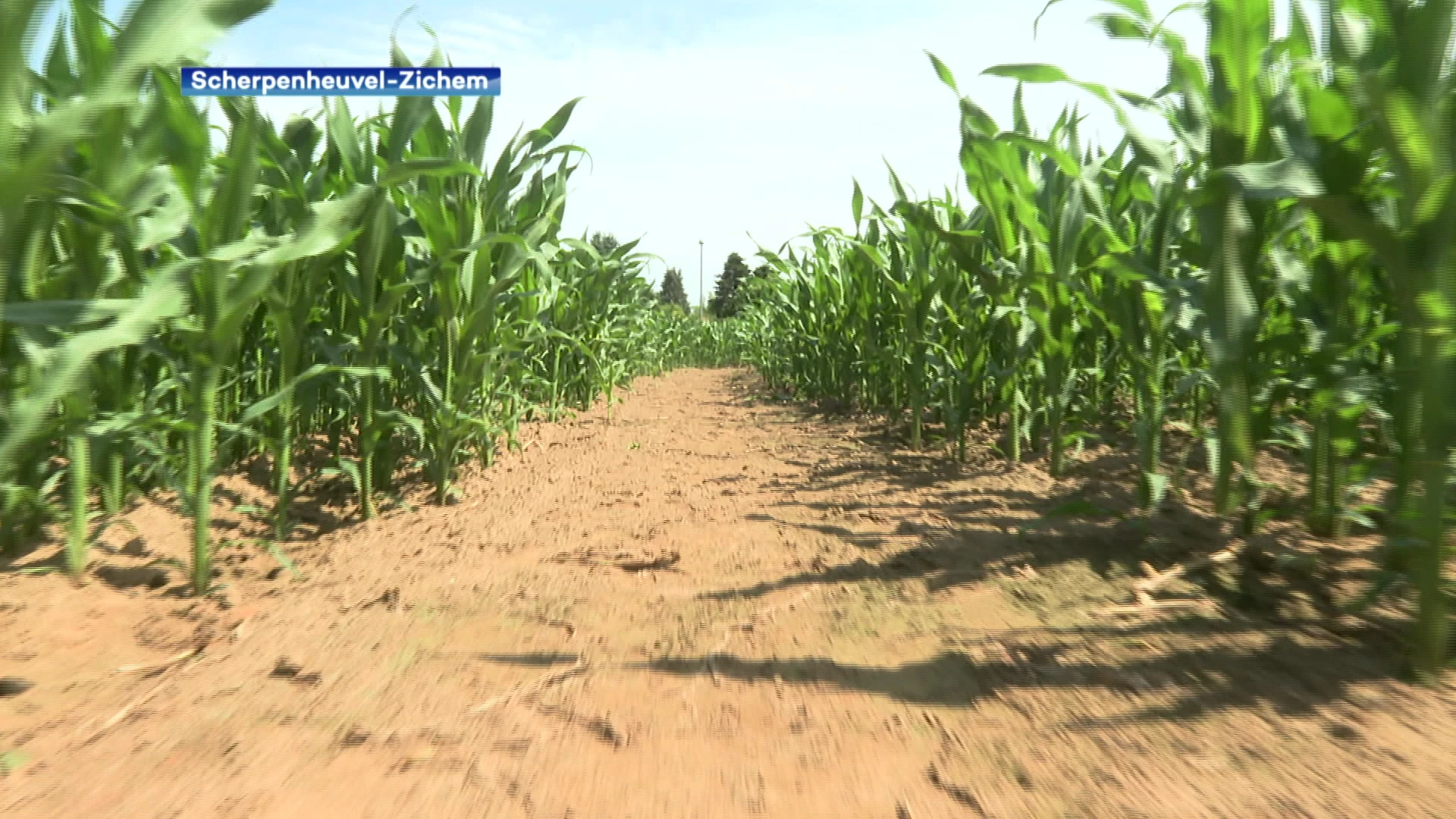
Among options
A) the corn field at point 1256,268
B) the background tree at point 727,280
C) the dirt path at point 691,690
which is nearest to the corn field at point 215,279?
the dirt path at point 691,690

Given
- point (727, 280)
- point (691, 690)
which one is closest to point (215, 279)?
point (691, 690)

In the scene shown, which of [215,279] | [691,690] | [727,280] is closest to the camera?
[691,690]

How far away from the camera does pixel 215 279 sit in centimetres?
185

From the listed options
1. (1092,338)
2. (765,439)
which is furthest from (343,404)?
(1092,338)

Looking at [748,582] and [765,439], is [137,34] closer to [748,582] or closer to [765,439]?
[748,582]

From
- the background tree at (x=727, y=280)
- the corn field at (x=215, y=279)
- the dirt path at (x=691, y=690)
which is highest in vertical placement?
the background tree at (x=727, y=280)

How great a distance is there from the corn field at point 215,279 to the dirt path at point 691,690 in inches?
12.5

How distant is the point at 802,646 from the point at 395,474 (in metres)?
2.18

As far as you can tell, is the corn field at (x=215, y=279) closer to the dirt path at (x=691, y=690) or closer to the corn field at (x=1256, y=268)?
the dirt path at (x=691, y=690)

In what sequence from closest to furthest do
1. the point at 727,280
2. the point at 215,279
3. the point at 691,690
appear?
the point at 691,690 < the point at 215,279 < the point at 727,280

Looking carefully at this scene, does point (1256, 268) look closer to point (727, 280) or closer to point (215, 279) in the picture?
point (215, 279)

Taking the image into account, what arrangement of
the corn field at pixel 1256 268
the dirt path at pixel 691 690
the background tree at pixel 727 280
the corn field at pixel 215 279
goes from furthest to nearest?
1. the background tree at pixel 727 280
2. the corn field at pixel 215 279
3. the corn field at pixel 1256 268
4. the dirt path at pixel 691 690

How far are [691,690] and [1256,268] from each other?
1.53 meters

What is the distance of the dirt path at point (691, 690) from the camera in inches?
43.3
